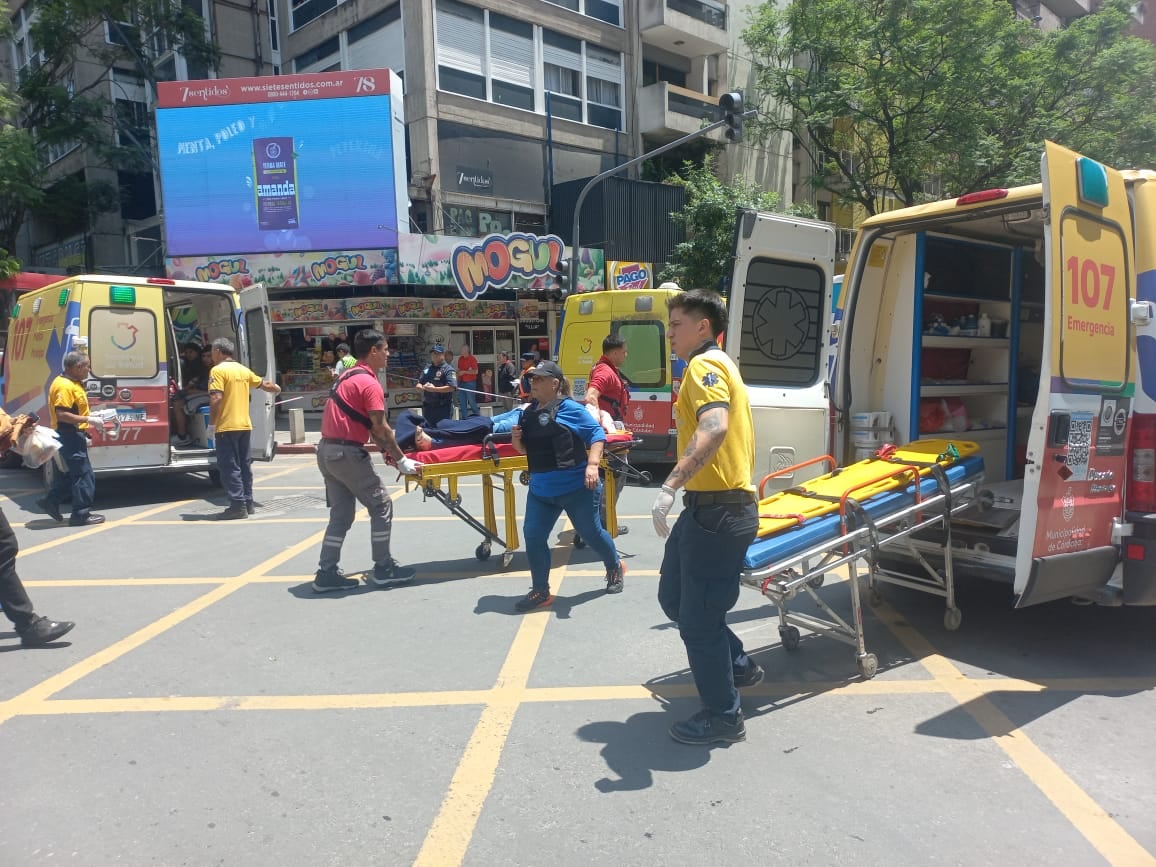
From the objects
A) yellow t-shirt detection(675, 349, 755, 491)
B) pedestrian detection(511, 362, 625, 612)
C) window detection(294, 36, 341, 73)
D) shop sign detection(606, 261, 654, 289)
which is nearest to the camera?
yellow t-shirt detection(675, 349, 755, 491)

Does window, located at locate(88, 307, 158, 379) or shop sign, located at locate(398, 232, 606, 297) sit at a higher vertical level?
shop sign, located at locate(398, 232, 606, 297)

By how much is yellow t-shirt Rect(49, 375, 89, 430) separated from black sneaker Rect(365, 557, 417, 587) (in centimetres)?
407

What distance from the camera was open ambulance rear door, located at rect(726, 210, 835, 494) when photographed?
5.27m

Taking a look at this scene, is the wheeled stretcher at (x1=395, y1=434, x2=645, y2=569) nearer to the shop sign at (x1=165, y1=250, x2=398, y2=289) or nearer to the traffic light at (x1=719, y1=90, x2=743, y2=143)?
the traffic light at (x1=719, y1=90, x2=743, y2=143)

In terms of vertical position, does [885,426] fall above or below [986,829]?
above

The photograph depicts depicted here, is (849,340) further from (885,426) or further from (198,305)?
(198,305)

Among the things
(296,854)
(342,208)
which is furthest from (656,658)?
(342,208)

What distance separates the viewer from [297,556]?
6934 mm

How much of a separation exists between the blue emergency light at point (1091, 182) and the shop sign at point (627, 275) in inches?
697

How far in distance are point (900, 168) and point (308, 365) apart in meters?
15.5

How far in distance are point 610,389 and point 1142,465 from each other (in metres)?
4.03

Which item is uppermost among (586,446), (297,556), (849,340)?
(849,340)

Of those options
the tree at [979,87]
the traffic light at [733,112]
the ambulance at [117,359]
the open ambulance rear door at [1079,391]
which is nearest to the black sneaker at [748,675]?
the open ambulance rear door at [1079,391]

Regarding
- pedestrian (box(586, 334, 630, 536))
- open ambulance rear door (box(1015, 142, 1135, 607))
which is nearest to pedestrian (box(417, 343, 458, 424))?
pedestrian (box(586, 334, 630, 536))
